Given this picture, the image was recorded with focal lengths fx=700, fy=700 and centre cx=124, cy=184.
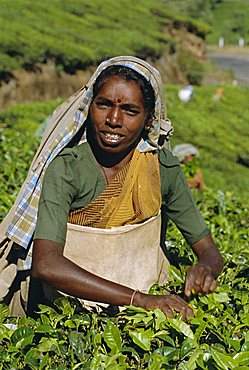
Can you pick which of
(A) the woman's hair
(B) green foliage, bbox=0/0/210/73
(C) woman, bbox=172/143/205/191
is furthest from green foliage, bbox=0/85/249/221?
(A) the woman's hair

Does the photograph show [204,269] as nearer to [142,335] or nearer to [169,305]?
[169,305]

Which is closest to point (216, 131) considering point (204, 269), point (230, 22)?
point (204, 269)

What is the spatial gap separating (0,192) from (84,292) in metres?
2.09

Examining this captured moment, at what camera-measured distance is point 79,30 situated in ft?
51.9

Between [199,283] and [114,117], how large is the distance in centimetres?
59

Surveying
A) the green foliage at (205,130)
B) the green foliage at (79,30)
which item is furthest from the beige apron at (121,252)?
the green foliage at (79,30)

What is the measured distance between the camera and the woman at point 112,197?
2102 mm

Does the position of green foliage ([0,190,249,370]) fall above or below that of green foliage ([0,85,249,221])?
above

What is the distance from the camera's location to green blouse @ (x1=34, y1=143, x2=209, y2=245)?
2.15 metres

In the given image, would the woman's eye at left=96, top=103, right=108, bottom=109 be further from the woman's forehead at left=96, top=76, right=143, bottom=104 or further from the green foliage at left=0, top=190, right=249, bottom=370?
the green foliage at left=0, top=190, right=249, bottom=370

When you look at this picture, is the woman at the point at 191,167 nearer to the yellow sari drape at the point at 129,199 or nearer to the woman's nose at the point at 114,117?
the yellow sari drape at the point at 129,199

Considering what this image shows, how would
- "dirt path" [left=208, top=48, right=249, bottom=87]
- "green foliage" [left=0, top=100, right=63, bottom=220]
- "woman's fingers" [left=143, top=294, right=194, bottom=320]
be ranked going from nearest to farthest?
"woman's fingers" [left=143, top=294, right=194, bottom=320] → "green foliage" [left=0, top=100, right=63, bottom=220] → "dirt path" [left=208, top=48, right=249, bottom=87]

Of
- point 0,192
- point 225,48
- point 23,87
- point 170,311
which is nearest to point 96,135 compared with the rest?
point 170,311

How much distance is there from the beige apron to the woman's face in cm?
28
